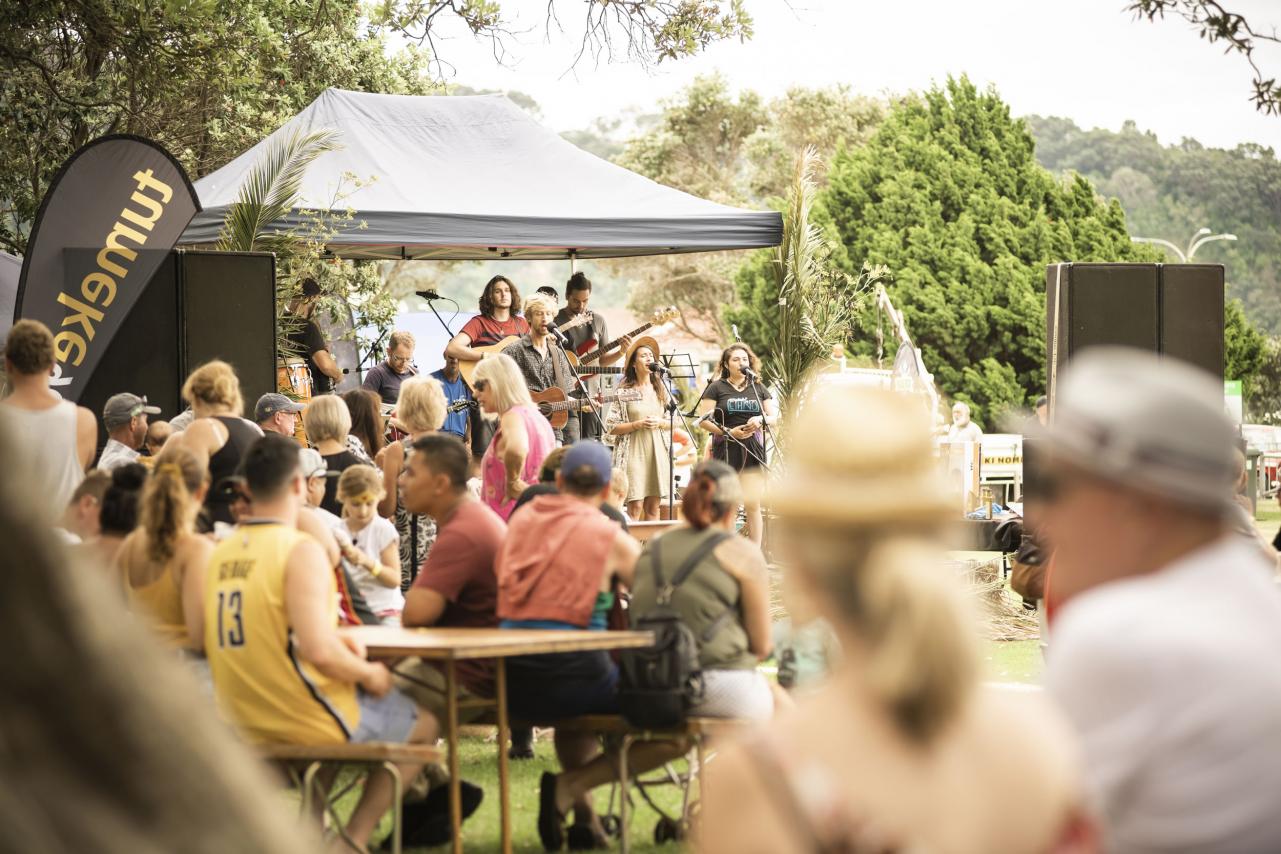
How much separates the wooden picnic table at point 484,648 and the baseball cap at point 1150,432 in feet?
8.74

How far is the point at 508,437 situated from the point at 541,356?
3.76 metres

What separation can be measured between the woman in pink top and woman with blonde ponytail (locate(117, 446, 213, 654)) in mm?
2485

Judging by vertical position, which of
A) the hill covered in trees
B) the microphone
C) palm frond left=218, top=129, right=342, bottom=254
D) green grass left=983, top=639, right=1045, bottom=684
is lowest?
green grass left=983, top=639, right=1045, bottom=684

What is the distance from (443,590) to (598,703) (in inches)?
27.1

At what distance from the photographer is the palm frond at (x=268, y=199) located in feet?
36.3

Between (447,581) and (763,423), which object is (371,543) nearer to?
(447,581)

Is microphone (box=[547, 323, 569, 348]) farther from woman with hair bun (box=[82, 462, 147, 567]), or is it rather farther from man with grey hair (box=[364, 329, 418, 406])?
woman with hair bun (box=[82, 462, 147, 567])

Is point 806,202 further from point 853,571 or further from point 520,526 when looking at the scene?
point 853,571

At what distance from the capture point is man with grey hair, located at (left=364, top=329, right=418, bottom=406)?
11.1 m

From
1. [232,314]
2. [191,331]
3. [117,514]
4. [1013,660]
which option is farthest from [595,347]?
[117,514]

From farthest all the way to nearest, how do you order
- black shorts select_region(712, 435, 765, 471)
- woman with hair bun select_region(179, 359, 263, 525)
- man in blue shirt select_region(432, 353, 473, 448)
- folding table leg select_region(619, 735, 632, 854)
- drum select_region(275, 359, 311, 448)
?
black shorts select_region(712, 435, 765, 471) < man in blue shirt select_region(432, 353, 473, 448) < drum select_region(275, 359, 311, 448) < woman with hair bun select_region(179, 359, 263, 525) < folding table leg select_region(619, 735, 632, 854)

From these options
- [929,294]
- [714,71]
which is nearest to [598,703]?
[929,294]

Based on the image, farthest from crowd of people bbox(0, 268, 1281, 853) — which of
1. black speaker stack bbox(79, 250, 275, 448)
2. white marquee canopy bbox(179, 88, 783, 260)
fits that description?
white marquee canopy bbox(179, 88, 783, 260)

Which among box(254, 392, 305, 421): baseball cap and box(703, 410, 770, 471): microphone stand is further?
box(703, 410, 770, 471): microphone stand
